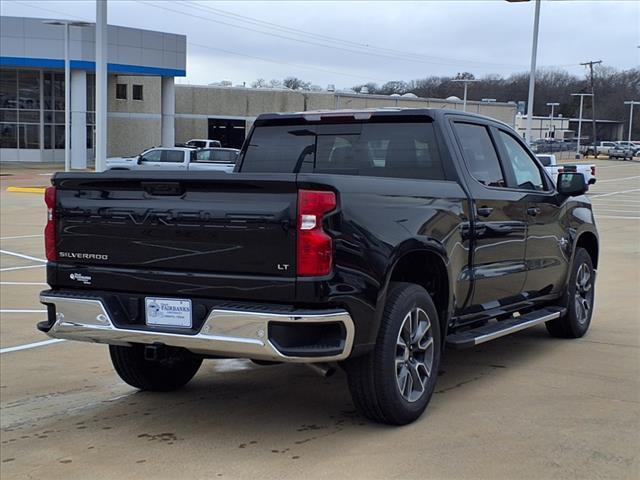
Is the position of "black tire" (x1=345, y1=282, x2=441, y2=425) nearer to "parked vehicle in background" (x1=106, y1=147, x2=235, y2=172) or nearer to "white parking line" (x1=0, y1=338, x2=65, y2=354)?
"white parking line" (x1=0, y1=338, x2=65, y2=354)

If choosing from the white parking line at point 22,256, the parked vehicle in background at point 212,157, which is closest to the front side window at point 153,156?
the parked vehicle in background at point 212,157

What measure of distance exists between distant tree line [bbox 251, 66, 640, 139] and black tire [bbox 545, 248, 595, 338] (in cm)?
7263

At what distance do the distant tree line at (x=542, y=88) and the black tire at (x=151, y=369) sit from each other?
74847 millimetres

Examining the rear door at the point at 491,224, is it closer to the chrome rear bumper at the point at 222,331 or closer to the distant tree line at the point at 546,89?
the chrome rear bumper at the point at 222,331

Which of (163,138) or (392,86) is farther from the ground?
(392,86)

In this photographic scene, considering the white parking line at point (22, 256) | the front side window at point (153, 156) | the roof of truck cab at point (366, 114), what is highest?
the roof of truck cab at point (366, 114)

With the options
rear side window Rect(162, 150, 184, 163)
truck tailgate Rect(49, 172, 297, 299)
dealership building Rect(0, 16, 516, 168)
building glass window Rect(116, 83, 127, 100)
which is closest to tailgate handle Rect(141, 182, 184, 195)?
truck tailgate Rect(49, 172, 297, 299)

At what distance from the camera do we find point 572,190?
7082 mm

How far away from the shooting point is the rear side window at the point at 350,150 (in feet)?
19.2

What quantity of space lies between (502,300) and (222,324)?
2727 mm

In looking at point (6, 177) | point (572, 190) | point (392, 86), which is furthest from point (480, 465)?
point (392, 86)

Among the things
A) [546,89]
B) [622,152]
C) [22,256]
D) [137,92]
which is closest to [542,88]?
[546,89]

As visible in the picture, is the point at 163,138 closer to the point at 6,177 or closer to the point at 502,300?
the point at 6,177

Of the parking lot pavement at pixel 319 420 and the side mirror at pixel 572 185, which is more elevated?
the side mirror at pixel 572 185
